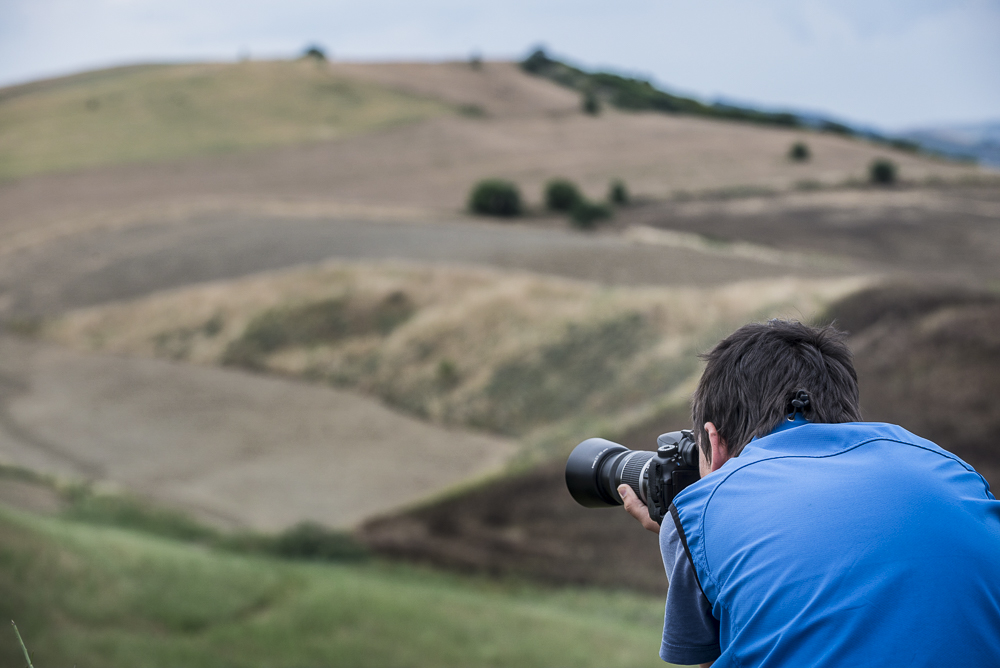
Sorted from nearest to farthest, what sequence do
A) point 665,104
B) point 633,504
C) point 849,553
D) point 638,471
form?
point 849,553 → point 633,504 → point 638,471 → point 665,104

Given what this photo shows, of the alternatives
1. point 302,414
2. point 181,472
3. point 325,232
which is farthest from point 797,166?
point 181,472

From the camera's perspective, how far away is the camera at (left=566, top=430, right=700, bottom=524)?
235 centimetres

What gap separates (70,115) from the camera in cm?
5816

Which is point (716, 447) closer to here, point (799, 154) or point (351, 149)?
point (799, 154)

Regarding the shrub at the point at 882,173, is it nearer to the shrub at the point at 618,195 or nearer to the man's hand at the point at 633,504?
the shrub at the point at 618,195

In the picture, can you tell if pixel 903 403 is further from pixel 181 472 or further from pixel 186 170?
pixel 186 170

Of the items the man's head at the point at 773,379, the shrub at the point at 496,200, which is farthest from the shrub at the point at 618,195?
the man's head at the point at 773,379

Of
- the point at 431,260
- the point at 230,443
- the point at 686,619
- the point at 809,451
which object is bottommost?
the point at 230,443

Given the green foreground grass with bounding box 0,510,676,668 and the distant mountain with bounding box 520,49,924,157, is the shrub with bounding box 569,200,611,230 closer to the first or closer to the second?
the green foreground grass with bounding box 0,510,676,668

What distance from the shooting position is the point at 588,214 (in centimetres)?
3597

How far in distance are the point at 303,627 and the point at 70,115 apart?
58.4 meters

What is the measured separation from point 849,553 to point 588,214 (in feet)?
114

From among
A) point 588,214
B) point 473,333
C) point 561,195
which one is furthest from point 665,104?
point 473,333

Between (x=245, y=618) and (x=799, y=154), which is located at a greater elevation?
(x=799, y=154)
